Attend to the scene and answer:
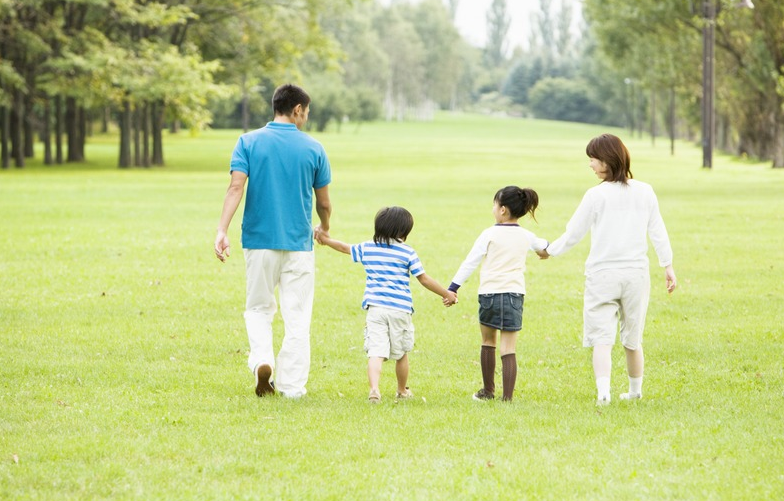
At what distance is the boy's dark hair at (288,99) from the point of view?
A: 801 cm

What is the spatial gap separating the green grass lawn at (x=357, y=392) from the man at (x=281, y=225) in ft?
1.04

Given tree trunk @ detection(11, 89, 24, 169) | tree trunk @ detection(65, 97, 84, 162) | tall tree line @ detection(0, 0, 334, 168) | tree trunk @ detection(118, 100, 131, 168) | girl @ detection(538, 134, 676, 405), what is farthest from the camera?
tree trunk @ detection(65, 97, 84, 162)

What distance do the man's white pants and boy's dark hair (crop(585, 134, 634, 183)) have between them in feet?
6.90

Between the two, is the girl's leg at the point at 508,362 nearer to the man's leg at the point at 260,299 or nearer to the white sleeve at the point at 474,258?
the white sleeve at the point at 474,258

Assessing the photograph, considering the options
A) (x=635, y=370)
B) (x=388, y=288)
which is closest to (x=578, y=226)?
(x=635, y=370)

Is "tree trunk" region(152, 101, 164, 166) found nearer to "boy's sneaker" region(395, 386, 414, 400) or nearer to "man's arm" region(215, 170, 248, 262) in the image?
"man's arm" region(215, 170, 248, 262)

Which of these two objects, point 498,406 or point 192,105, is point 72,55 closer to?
point 192,105

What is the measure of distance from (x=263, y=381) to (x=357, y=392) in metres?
0.74

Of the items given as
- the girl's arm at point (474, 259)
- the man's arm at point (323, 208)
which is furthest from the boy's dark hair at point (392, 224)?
the man's arm at point (323, 208)

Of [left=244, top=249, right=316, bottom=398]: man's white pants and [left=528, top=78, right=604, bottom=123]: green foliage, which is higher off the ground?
[left=528, top=78, right=604, bottom=123]: green foliage

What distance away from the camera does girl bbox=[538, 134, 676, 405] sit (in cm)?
769

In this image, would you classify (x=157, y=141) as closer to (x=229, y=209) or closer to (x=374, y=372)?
(x=229, y=209)

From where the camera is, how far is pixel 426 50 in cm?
15538

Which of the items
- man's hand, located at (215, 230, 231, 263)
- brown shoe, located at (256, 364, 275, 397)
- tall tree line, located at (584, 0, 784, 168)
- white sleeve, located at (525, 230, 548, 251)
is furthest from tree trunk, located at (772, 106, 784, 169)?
man's hand, located at (215, 230, 231, 263)
